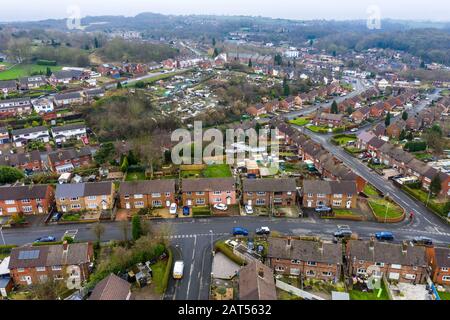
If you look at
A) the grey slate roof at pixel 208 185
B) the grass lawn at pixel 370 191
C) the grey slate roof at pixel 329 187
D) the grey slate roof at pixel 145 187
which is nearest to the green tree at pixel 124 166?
the grey slate roof at pixel 145 187

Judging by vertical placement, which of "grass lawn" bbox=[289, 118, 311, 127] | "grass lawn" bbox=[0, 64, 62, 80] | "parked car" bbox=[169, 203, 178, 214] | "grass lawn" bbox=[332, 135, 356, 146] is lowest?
"parked car" bbox=[169, 203, 178, 214]

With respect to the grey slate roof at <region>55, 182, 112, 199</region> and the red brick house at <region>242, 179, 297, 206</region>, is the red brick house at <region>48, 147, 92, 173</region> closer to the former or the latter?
the grey slate roof at <region>55, 182, 112, 199</region>

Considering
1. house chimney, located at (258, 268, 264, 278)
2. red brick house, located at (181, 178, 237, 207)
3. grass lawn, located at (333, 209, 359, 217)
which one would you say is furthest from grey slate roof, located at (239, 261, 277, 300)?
grass lawn, located at (333, 209, 359, 217)

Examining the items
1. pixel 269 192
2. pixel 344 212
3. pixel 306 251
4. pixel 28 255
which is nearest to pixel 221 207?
pixel 269 192

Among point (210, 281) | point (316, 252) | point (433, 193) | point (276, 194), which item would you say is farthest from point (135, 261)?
point (433, 193)

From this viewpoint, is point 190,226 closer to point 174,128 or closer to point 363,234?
point 363,234

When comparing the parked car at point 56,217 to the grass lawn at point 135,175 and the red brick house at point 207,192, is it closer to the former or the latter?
the grass lawn at point 135,175
